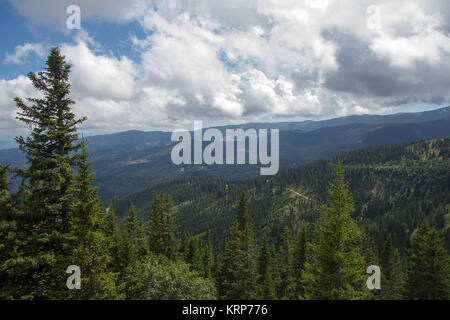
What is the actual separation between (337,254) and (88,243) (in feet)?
63.9

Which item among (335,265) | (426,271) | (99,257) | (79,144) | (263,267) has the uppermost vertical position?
(79,144)

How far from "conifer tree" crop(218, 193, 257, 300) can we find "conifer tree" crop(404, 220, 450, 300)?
71.9ft

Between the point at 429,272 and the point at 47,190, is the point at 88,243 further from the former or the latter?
the point at 429,272

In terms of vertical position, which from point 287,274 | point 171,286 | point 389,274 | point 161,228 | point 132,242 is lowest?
point 389,274

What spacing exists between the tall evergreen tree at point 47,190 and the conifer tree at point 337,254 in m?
20.2

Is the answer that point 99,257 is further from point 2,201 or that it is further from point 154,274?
point 2,201

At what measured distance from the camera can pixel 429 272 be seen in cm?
3095

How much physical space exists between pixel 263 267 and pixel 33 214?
3406 centimetres

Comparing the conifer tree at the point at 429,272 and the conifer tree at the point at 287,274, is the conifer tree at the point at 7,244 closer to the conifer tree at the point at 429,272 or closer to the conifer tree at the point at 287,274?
the conifer tree at the point at 287,274

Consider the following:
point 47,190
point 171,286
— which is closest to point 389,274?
point 171,286
